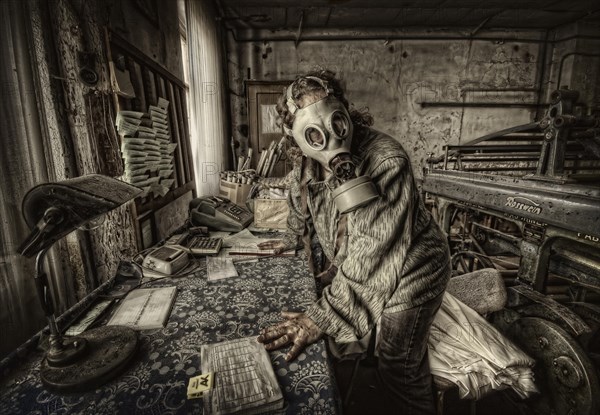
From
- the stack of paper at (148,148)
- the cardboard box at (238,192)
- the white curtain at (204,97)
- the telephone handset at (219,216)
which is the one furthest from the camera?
the white curtain at (204,97)

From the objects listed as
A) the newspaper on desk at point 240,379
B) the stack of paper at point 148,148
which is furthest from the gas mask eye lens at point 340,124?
the stack of paper at point 148,148

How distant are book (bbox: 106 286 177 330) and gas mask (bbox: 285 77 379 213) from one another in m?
0.97

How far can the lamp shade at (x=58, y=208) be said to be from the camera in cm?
82

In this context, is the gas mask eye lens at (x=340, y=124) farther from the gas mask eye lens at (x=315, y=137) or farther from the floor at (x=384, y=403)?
the floor at (x=384, y=403)

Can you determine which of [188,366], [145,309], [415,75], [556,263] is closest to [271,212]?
[145,309]

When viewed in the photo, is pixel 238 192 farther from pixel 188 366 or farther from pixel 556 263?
pixel 556 263

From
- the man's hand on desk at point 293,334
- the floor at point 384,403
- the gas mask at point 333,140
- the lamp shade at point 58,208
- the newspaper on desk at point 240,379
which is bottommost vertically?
the floor at point 384,403

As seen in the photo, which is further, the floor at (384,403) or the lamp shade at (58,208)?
the floor at (384,403)

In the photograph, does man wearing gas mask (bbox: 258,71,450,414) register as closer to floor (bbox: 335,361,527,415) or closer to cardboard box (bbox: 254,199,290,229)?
floor (bbox: 335,361,527,415)

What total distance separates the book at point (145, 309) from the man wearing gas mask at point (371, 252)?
1.69ft

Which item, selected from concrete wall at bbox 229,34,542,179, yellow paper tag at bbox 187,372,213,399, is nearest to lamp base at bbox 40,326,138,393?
yellow paper tag at bbox 187,372,213,399

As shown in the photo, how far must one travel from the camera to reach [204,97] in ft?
13.6

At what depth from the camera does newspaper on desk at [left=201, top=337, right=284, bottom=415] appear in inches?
32.2

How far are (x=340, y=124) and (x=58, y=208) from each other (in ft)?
3.36
